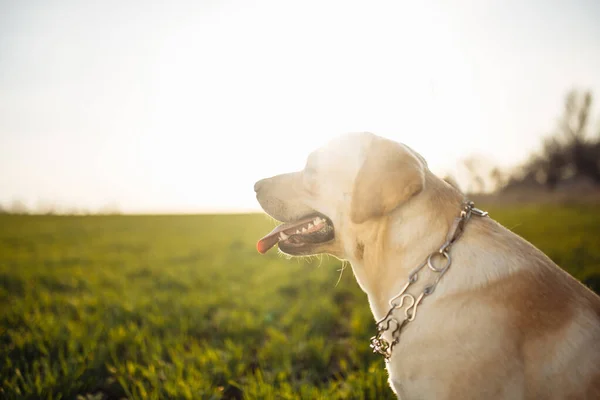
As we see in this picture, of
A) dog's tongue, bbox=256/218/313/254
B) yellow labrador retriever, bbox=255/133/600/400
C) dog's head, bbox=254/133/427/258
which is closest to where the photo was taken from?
yellow labrador retriever, bbox=255/133/600/400

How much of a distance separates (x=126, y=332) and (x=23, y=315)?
61.8 inches

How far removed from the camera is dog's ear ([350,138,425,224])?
6.82 ft

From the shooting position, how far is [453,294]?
1.96 meters

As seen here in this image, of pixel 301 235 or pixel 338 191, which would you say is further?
pixel 301 235

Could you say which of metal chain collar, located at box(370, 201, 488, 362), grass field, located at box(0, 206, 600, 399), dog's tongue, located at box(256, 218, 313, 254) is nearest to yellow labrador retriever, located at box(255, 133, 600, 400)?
metal chain collar, located at box(370, 201, 488, 362)

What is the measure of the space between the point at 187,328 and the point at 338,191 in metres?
3.21

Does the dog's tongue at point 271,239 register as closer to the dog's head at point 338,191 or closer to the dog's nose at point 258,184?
the dog's head at point 338,191

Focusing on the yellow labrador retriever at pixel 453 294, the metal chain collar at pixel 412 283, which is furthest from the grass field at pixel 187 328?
the yellow labrador retriever at pixel 453 294

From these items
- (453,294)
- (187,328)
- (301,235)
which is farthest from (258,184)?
(187,328)

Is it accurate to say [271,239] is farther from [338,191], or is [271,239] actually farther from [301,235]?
[338,191]

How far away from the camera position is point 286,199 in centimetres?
291

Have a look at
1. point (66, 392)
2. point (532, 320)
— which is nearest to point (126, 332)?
point (66, 392)

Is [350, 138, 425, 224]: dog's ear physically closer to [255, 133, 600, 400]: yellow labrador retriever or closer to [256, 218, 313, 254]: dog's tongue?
[255, 133, 600, 400]: yellow labrador retriever

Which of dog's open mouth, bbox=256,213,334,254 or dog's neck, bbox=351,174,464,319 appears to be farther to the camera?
dog's open mouth, bbox=256,213,334,254
